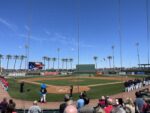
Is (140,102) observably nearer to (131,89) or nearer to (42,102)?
(42,102)

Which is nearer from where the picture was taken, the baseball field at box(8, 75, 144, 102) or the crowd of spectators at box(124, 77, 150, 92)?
the baseball field at box(8, 75, 144, 102)

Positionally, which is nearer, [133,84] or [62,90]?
[133,84]

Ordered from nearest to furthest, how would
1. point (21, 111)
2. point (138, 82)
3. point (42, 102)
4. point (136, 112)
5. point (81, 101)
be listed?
point (136, 112), point (81, 101), point (21, 111), point (42, 102), point (138, 82)

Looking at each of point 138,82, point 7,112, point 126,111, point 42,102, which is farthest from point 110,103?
point 138,82

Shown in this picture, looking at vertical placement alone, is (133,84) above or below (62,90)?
above

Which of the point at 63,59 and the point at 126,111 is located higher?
the point at 63,59

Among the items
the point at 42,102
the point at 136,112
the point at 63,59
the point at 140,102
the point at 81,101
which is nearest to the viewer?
the point at 136,112

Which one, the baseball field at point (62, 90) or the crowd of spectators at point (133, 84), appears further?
the crowd of spectators at point (133, 84)

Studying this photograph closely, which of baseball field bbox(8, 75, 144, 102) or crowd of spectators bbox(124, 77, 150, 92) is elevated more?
crowd of spectators bbox(124, 77, 150, 92)

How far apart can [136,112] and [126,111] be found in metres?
1.37

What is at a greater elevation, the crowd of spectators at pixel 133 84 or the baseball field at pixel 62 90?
the crowd of spectators at pixel 133 84

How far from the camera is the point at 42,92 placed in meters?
24.5

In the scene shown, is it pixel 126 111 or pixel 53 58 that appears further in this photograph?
pixel 53 58

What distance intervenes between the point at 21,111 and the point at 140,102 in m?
→ 6.48
